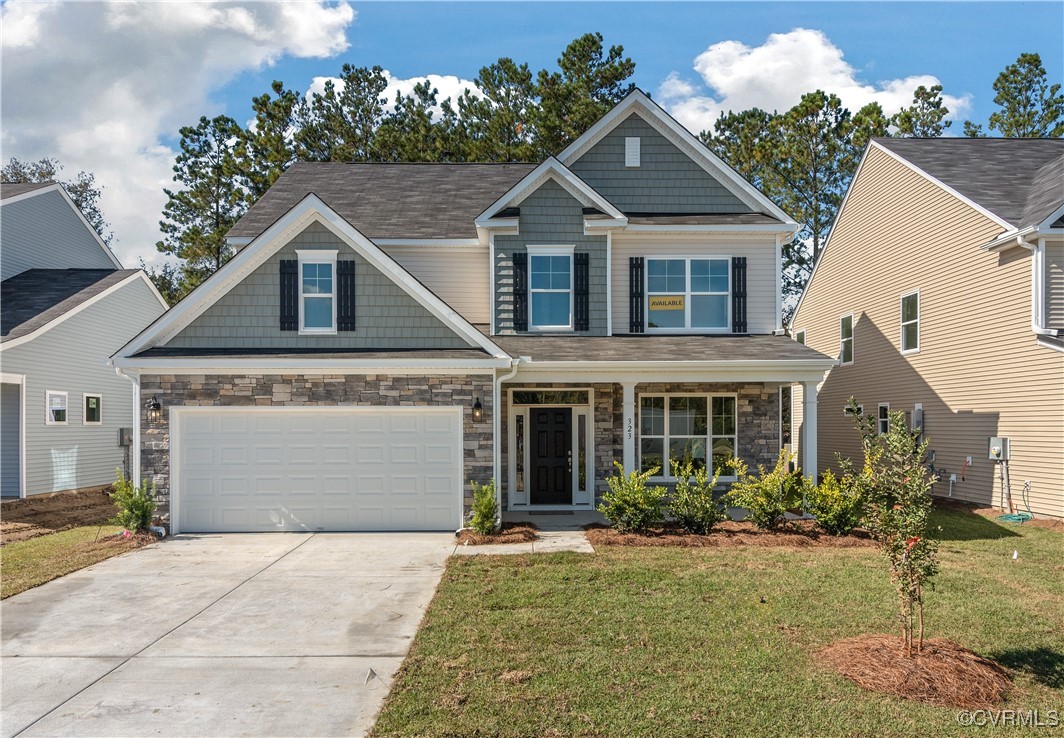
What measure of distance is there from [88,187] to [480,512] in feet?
115

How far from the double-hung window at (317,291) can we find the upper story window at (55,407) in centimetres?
837

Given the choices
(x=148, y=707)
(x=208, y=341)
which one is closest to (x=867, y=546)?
(x=148, y=707)

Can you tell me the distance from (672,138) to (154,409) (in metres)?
11.1

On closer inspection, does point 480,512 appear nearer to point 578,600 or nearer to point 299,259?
point 578,600

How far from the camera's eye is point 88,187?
3691 cm

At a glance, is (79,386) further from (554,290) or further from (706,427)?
(706,427)

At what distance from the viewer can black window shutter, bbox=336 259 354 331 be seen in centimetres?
1238

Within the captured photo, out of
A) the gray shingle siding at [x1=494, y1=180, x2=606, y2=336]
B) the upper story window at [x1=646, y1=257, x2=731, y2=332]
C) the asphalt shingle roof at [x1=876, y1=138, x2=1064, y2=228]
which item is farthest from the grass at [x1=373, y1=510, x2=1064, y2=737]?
the asphalt shingle roof at [x1=876, y1=138, x2=1064, y2=228]

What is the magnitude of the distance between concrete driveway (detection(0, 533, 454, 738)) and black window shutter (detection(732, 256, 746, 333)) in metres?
7.57

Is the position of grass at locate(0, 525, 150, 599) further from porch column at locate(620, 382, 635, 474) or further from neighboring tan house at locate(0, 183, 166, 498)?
porch column at locate(620, 382, 635, 474)

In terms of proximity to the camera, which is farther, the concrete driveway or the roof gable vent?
the roof gable vent

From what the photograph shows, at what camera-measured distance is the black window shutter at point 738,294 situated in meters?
14.8

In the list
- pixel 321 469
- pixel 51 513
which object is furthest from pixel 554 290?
pixel 51 513

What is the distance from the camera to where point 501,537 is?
1152 cm
